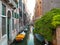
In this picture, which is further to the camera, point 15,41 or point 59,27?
point 15,41

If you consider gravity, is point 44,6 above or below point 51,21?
above

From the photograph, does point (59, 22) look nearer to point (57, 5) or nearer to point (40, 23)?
point (40, 23)

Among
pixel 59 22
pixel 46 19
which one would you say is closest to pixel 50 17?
pixel 46 19

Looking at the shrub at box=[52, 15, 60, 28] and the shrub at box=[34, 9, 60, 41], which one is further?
the shrub at box=[34, 9, 60, 41]

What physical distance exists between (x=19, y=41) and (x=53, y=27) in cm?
1034

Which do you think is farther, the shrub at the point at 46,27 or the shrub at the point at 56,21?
the shrub at the point at 46,27

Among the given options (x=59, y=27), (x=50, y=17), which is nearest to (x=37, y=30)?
(x=50, y=17)

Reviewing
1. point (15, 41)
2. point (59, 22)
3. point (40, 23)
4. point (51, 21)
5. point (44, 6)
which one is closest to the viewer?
point (59, 22)

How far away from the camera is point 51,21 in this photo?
1052 cm

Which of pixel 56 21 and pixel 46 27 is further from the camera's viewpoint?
pixel 46 27

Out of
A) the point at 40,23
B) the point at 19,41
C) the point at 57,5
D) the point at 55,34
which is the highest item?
the point at 57,5

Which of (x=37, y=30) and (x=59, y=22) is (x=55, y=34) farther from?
(x=37, y=30)

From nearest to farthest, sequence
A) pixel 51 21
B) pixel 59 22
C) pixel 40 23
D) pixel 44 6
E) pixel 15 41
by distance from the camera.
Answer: pixel 59 22 → pixel 51 21 → pixel 40 23 → pixel 15 41 → pixel 44 6

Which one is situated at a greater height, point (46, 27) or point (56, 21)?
point (56, 21)
